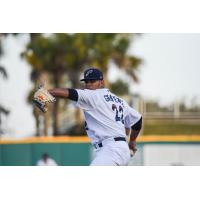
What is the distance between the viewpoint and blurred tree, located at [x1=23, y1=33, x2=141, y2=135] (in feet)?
35.9

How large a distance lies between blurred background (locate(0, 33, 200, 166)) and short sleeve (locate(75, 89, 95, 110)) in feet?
16.2

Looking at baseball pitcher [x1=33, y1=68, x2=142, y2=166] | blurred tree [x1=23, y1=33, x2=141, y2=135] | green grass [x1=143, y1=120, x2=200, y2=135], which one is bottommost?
green grass [x1=143, y1=120, x2=200, y2=135]

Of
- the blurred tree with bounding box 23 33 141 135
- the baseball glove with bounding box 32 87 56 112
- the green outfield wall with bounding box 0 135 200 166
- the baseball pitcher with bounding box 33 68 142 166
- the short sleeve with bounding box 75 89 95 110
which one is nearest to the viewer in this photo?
the baseball glove with bounding box 32 87 56 112

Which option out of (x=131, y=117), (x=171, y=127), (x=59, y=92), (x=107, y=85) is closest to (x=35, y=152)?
(x=107, y=85)

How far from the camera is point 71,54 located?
36.3 ft

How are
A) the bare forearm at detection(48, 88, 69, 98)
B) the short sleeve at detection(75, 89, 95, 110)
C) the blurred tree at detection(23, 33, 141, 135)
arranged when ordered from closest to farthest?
the bare forearm at detection(48, 88, 69, 98)
the short sleeve at detection(75, 89, 95, 110)
the blurred tree at detection(23, 33, 141, 135)

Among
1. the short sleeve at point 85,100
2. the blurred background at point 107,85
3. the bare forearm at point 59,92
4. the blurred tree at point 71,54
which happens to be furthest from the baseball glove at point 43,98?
the blurred tree at point 71,54

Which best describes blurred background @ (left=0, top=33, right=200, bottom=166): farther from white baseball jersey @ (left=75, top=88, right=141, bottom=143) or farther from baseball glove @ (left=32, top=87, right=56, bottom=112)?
baseball glove @ (left=32, top=87, right=56, bottom=112)

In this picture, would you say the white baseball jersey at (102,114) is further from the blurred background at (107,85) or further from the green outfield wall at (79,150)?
the green outfield wall at (79,150)

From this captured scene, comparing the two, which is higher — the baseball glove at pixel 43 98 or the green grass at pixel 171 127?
the baseball glove at pixel 43 98

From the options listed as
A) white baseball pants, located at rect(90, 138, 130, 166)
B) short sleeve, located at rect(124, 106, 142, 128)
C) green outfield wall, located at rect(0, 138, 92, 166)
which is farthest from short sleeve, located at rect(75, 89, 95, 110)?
green outfield wall, located at rect(0, 138, 92, 166)

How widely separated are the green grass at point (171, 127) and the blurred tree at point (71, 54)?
104 centimetres

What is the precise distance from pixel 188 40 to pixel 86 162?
249cm

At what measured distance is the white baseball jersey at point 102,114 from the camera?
211 inches
